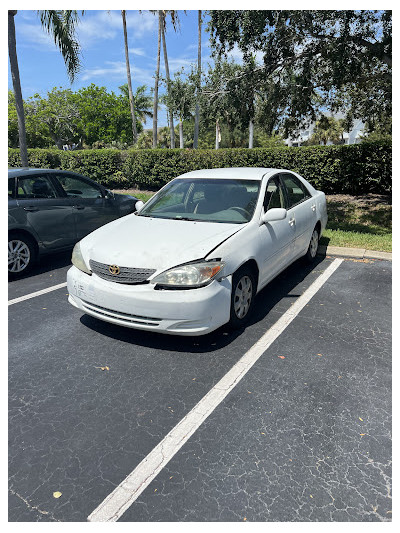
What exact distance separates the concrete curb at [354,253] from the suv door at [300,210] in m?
1.28

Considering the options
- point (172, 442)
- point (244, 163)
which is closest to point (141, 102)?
point (244, 163)

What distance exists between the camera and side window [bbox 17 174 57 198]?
6195 mm

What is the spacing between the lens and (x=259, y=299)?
5.04 m

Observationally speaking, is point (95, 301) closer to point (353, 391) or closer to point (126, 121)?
point (353, 391)

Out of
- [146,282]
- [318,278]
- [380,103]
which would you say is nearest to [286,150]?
[380,103]

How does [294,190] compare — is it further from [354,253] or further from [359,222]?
[359,222]

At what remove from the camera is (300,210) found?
5484 millimetres

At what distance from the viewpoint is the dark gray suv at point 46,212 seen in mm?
6074

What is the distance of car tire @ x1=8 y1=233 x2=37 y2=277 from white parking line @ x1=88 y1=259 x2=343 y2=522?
13.5 feet

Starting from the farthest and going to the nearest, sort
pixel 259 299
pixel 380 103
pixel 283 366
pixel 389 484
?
pixel 380 103 < pixel 259 299 < pixel 283 366 < pixel 389 484

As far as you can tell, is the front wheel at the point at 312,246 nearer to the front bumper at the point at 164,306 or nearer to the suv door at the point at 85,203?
the front bumper at the point at 164,306

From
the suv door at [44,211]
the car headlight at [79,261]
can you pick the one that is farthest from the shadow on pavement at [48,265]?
the car headlight at [79,261]

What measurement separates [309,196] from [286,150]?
27.2 ft

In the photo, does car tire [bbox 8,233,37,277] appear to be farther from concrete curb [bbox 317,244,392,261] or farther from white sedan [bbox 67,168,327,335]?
concrete curb [bbox 317,244,392,261]
